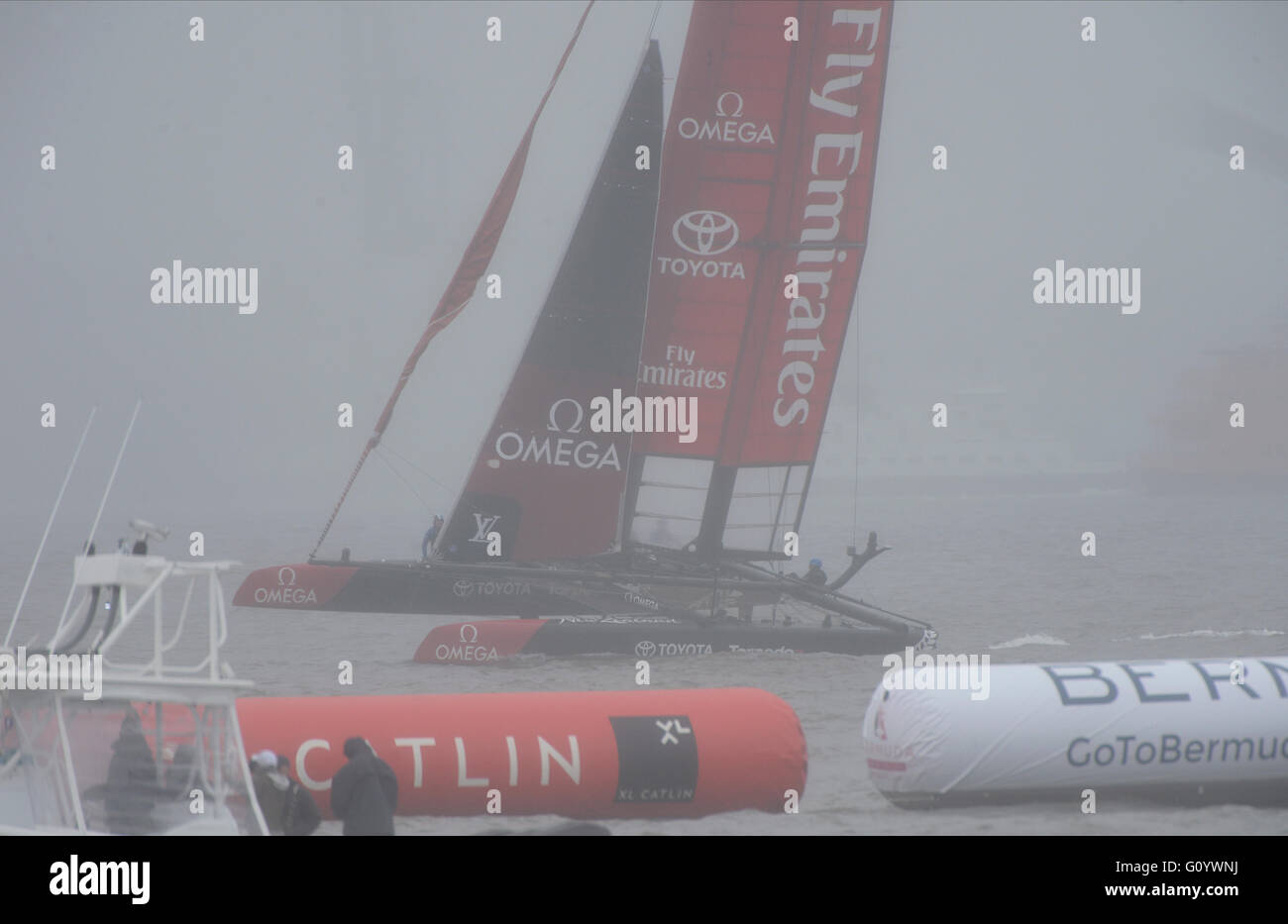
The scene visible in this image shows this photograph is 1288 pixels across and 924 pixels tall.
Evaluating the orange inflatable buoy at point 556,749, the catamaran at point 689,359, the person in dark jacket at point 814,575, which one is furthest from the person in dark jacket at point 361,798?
the person in dark jacket at point 814,575

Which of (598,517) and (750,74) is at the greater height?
(750,74)

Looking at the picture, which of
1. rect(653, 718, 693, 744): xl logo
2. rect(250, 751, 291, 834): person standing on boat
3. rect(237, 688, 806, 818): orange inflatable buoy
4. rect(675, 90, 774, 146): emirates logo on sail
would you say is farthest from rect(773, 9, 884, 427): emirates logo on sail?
rect(250, 751, 291, 834): person standing on boat

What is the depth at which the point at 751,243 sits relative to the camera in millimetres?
21312

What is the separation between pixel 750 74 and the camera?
2105 centimetres

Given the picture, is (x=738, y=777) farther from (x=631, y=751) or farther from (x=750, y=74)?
(x=750, y=74)

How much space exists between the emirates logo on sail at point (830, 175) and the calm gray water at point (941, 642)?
4.93 metres

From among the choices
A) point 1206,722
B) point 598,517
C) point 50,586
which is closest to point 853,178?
point 598,517

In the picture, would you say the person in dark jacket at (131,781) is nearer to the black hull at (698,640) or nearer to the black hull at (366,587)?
the black hull at (698,640)

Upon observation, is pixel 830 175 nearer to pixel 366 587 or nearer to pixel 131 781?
pixel 366 587

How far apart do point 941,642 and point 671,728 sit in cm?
1426

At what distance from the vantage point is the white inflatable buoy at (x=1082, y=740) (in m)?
9.95

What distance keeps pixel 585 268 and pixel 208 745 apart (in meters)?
14.0

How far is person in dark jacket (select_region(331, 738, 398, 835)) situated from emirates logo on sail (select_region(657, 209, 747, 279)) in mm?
14040
